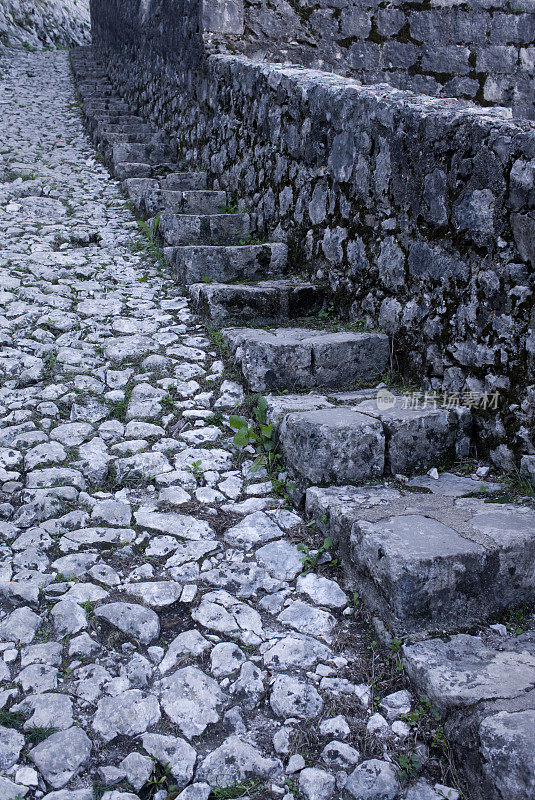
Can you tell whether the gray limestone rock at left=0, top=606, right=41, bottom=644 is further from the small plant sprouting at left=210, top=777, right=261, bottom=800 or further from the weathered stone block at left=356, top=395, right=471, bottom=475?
the weathered stone block at left=356, top=395, right=471, bottom=475

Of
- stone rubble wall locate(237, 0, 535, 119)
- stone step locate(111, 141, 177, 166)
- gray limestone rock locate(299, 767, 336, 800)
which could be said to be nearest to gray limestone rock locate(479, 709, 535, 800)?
gray limestone rock locate(299, 767, 336, 800)

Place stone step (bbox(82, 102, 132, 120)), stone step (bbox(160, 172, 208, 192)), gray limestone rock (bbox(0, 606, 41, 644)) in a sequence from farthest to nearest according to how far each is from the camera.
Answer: stone step (bbox(82, 102, 132, 120)) → stone step (bbox(160, 172, 208, 192)) → gray limestone rock (bbox(0, 606, 41, 644))

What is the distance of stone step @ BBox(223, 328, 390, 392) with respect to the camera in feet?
11.5

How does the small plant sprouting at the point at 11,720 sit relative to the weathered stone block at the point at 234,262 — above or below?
below

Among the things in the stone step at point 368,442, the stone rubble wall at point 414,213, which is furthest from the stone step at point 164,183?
the stone step at point 368,442

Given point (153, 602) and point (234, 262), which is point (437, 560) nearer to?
point (153, 602)

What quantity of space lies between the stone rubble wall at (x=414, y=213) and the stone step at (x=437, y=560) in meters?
0.49

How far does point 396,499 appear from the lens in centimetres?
264

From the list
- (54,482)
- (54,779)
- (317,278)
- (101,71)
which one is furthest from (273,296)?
(101,71)

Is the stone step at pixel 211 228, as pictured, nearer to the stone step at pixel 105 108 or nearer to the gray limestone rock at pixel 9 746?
the gray limestone rock at pixel 9 746

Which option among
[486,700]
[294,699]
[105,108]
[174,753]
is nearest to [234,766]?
[174,753]

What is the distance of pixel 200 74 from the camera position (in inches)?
251

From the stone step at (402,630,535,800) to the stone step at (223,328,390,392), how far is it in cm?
167

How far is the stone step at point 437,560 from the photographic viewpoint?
2160 mm
